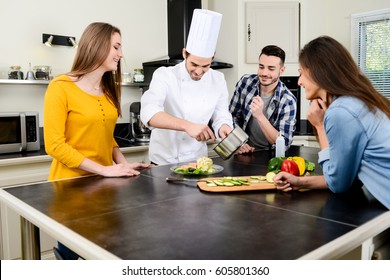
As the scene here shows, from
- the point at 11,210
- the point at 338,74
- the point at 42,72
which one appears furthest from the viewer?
the point at 42,72

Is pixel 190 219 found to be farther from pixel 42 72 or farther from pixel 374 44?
pixel 374 44

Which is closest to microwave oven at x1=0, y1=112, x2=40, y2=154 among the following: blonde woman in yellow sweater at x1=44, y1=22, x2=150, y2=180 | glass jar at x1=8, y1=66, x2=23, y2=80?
glass jar at x1=8, y1=66, x2=23, y2=80

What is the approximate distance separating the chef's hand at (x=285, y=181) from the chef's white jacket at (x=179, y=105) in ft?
2.83

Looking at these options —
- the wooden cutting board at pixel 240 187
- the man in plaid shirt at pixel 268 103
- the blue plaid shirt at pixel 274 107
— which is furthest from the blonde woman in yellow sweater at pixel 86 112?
the blue plaid shirt at pixel 274 107

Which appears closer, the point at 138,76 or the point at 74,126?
the point at 74,126

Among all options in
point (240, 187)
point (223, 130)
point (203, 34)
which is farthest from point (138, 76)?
point (240, 187)

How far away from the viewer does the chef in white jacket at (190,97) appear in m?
2.17

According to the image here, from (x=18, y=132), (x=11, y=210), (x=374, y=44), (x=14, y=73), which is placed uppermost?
(x=374, y=44)

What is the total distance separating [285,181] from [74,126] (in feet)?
3.17

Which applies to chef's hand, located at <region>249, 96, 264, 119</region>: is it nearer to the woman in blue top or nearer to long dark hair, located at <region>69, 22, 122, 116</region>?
the woman in blue top

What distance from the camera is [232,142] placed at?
177 centimetres

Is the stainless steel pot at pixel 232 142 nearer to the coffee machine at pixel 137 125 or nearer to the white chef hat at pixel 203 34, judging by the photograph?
the white chef hat at pixel 203 34

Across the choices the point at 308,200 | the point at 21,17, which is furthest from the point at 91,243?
the point at 21,17

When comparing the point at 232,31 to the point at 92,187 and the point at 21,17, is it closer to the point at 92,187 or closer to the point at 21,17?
the point at 21,17
